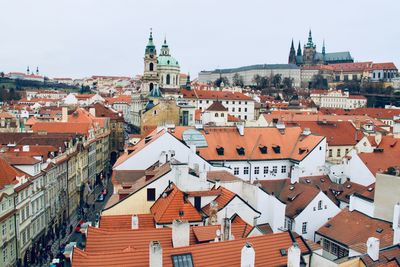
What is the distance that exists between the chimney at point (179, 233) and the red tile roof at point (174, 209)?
14.5ft

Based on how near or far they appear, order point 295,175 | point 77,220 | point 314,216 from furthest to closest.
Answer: point 77,220, point 295,175, point 314,216

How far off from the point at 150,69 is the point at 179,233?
10002cm

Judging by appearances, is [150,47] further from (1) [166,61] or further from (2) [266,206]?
(2) [266,206]

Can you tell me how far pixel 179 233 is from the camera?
69.8 ft

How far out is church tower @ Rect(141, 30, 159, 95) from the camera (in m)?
117

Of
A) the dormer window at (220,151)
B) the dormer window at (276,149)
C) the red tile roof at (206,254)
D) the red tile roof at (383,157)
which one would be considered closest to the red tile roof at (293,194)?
the dormer window at (276,149)

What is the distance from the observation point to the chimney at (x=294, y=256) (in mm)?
19391

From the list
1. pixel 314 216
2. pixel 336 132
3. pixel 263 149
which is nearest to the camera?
pixel 314 216

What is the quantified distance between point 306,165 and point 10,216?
27685 millimetres

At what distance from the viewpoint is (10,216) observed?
34.2 meters

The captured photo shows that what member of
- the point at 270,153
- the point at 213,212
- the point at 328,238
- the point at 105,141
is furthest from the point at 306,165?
the point at 105,141

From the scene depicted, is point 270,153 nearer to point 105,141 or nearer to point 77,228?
point 77,228

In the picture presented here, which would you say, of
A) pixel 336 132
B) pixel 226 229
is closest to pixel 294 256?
pixel 226 229

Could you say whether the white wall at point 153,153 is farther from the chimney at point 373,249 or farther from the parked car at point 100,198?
the parked car at point 100,198
